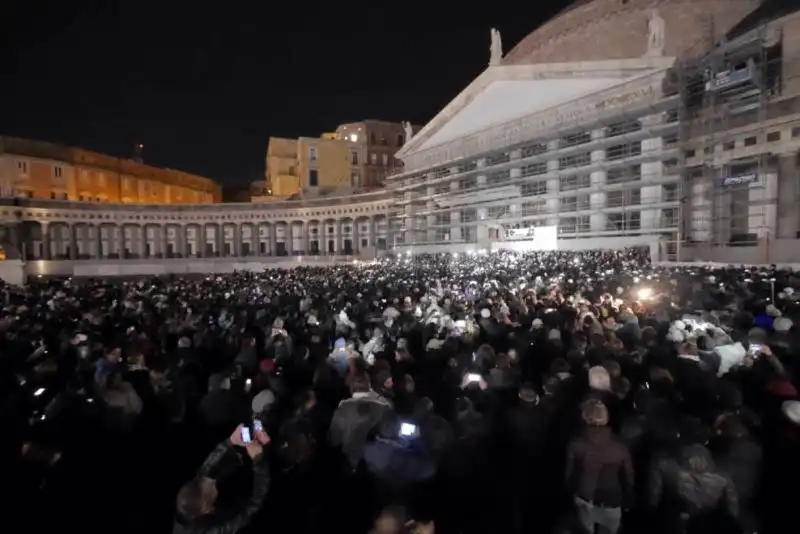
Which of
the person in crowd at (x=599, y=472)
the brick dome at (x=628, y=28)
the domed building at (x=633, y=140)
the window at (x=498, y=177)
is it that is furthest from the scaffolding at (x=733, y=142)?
the person in crowd at (x=599, y=472)

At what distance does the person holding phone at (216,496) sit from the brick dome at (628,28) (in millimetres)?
34646

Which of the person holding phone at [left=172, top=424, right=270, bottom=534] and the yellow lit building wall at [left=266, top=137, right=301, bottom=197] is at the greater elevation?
the yellow lit building wall at [left=266, top=137, right=301, bottom=197]

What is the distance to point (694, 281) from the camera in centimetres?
1616

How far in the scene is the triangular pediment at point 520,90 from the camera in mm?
32188

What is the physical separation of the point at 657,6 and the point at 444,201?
20.0m

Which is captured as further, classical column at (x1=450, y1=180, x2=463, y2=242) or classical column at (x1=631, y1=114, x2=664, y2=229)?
classical column at (x1=450, y1=180, x2=463, y2=242)

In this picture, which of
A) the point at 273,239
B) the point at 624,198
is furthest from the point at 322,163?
the point at 624,198

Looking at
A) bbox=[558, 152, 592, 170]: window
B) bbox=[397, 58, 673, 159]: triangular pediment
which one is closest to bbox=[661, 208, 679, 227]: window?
bbox=[558, 152, 592, 170]: window

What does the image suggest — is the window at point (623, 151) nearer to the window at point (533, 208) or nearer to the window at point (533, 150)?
the window at point (533, 150)

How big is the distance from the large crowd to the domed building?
60.7 feet

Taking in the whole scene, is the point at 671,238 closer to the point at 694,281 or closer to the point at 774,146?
the point at 774,146

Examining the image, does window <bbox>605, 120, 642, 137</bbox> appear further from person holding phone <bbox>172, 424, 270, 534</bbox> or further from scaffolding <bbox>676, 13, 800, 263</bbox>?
person holding phone <bbox>172, 424, 270, 534</bbox>

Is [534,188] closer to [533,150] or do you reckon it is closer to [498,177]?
[533,150]

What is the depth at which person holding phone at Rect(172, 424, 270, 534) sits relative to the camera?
3523 millimetres
